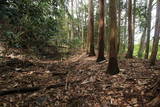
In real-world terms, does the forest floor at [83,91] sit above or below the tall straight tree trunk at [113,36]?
below

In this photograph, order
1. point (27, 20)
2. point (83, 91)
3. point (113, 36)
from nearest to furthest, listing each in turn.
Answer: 1. point (27, 20)
2. point (83, 91)
3. point (113, 36)

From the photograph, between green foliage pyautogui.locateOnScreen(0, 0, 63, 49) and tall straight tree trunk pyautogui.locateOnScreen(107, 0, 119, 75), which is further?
tall straight tree trunk pyautogui.locateOnScreen(107, 0, 119, 75)

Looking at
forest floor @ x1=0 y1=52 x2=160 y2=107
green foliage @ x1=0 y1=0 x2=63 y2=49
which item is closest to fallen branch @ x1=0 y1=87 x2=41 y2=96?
forest floor @ x1=0 y1=52 x2=160 y2=107

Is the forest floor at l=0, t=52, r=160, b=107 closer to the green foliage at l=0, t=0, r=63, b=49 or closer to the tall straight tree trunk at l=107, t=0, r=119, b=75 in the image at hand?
the tall straight tree trunk at l=107, t=0, r=119, b=75

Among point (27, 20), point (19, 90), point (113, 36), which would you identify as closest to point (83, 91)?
point (19, 90)

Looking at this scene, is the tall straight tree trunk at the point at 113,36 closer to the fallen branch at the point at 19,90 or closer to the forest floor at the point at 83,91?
the forest floor at the point at 83,91

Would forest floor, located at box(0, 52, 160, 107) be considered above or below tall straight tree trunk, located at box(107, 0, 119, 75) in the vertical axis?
below

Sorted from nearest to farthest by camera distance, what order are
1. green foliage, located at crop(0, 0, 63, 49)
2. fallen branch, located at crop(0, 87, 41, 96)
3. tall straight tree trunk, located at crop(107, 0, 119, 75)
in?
1. green foliage, located at crop(0, 0, 63, 49)
2. fallen branch, located at crop(0, 87, 41, 96)
3. tall straight tree trunk, located at crop(107, 0, 119, 75)

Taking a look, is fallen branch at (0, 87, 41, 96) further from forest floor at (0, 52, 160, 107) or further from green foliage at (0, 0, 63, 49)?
green foliage at (0, 0, 63, 49)

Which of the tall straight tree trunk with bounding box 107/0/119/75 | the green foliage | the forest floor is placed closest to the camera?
the green foliage

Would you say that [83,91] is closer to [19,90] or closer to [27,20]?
[19,90]

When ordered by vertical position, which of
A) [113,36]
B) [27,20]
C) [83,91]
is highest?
[27,20]

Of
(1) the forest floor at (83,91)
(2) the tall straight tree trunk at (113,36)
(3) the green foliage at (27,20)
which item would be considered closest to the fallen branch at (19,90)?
(1) the forest floor at (83,91)

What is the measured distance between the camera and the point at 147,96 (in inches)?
159
